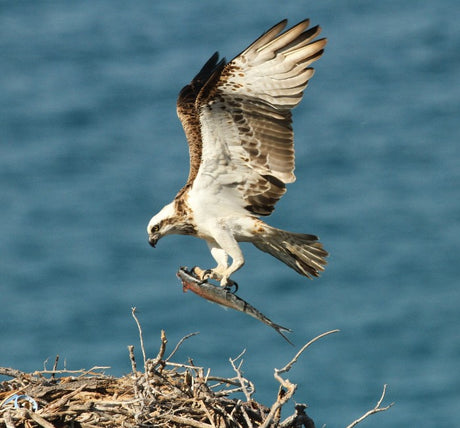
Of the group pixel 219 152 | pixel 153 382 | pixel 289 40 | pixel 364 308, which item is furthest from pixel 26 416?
pixel 364 308

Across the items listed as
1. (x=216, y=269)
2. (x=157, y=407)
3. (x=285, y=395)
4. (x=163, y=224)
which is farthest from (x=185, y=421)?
(x=163, y=224)

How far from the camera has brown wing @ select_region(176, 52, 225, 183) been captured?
1096cm

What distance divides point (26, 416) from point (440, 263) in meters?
23.8

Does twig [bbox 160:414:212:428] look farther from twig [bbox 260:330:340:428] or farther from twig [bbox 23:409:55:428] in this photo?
twig [bbox 23:409:55:428]

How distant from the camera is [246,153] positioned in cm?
1088

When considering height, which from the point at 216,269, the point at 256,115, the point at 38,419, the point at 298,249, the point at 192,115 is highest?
the point at 192,115

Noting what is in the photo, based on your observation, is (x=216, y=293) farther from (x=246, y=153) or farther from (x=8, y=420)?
(x=8, y=420)

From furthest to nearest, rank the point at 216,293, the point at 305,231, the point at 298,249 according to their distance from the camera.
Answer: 1. the point at 305,231
2. the point at 298,249
3. the point at 216,293

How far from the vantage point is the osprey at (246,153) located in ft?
34.4

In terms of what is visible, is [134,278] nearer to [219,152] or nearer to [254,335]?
[254,335]

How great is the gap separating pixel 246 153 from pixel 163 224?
944 mm

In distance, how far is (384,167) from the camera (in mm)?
34625

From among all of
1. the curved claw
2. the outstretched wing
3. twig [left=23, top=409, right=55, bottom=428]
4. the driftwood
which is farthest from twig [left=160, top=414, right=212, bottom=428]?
the outstretched wing

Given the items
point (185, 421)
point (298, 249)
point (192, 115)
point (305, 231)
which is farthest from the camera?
point (305, 231)
